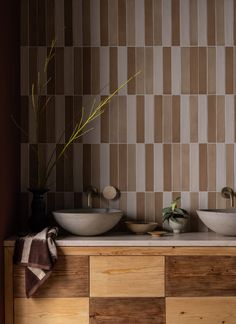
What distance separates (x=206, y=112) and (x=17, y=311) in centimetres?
153

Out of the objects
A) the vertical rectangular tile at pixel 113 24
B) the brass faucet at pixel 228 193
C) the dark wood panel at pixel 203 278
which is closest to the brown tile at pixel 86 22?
the vertical rectangular tile at pixel 113 24

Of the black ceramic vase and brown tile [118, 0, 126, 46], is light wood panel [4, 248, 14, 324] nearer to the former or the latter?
the black ceramic vase

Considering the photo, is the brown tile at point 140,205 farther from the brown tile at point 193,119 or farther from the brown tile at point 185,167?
the brown tile at point 193,119

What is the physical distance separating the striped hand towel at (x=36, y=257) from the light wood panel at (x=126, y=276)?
0.71 feet

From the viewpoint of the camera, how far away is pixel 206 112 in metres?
2.99

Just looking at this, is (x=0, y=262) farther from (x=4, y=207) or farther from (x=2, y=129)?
(x=2, y=129)

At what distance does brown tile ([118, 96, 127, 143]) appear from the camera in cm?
298

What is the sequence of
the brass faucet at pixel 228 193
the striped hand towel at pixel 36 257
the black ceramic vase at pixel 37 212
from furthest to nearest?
the brass faucet at pixel 228 193 → the black ceramic vase at pixel 37 212 → the striped hand towel at pixel 36 257

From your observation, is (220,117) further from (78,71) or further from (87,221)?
(87,221)

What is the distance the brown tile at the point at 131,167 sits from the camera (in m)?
2.98

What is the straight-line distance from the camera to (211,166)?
298 centimetres

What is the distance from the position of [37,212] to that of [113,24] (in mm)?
1194

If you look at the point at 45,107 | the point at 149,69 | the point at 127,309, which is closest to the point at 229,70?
the point at 149,69

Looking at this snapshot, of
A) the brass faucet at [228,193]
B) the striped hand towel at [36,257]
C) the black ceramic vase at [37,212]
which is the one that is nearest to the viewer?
the striped hand towel at [36,257]
